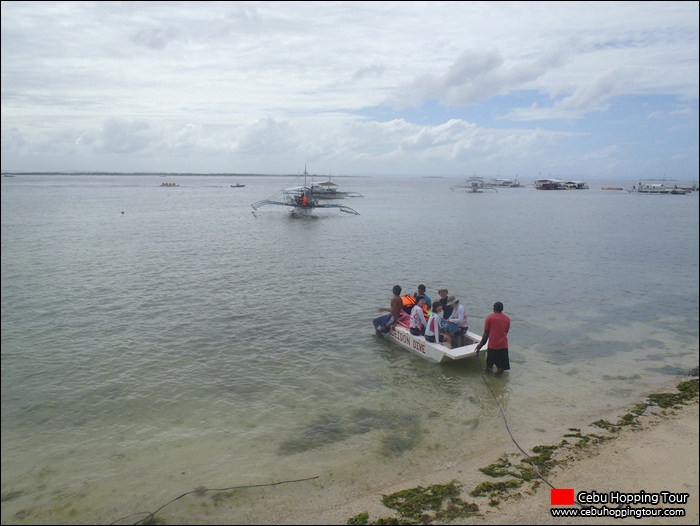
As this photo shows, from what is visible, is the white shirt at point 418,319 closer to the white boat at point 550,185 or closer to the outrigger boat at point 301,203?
the outrigger boat at point 301,203

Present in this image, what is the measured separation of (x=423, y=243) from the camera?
4056 cm

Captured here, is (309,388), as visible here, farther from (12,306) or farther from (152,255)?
(152,255)

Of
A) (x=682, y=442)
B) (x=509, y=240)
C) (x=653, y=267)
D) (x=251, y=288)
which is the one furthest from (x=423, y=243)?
(x=682, y=442)

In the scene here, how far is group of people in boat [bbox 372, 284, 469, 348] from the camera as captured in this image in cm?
1455

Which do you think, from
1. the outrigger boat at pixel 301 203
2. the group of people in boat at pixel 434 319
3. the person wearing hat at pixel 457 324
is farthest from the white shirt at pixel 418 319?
the outrigger boat at pixel 301 203

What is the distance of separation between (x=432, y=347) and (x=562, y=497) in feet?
21.9

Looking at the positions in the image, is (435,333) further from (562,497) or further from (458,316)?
(562,497)

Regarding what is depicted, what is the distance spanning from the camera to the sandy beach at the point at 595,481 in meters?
7.49

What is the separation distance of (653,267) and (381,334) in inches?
966

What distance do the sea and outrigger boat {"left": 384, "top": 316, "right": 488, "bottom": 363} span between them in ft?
1.12

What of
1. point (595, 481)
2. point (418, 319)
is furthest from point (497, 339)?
point (595, 481)

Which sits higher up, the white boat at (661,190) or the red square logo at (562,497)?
the white boat at (661,190)

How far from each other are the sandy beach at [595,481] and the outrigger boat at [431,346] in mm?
4614

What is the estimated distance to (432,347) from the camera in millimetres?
14391
